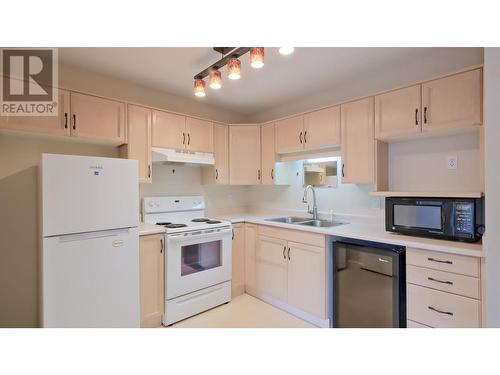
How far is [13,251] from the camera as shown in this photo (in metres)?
2.06

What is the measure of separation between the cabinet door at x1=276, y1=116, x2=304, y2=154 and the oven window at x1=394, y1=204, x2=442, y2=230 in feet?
4.01

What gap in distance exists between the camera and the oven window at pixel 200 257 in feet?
8.17

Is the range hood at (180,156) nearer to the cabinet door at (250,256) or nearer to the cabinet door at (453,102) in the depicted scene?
the cabinet door at (250,256)

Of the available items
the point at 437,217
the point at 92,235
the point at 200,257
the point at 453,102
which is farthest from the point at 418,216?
the point at 92,235

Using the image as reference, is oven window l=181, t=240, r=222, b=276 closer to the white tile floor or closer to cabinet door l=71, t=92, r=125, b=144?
the white tile floor

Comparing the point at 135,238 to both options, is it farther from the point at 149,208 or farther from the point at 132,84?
the point at 132,84

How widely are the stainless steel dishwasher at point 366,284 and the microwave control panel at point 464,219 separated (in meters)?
0.38

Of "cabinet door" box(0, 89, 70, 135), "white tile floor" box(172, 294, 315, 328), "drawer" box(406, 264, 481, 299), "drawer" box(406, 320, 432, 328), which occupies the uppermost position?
"cabinet door" box(0, 89, 70, 135)

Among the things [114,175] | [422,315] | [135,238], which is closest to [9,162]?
[114,175]

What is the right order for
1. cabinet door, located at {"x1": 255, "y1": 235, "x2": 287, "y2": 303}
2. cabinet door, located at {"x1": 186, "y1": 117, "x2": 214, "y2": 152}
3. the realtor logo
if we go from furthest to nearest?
cabinet door, located at {"x1": 186, "y1": 117, "x2": 214, "y2": 152}
cabinet door, located at {"x1": 255, "y1": 235, "x2": 287, "y2": 303}
the realtor logo

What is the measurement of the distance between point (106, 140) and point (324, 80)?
2.28 m

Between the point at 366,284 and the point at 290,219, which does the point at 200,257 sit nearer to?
the point at 290,219

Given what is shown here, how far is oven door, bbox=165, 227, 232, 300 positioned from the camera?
2.36 metres

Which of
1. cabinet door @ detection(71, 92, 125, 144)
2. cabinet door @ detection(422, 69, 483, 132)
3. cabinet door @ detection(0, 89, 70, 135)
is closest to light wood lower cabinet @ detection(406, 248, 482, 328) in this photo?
cabinet door @ detection(422, 69, 483, 132)
